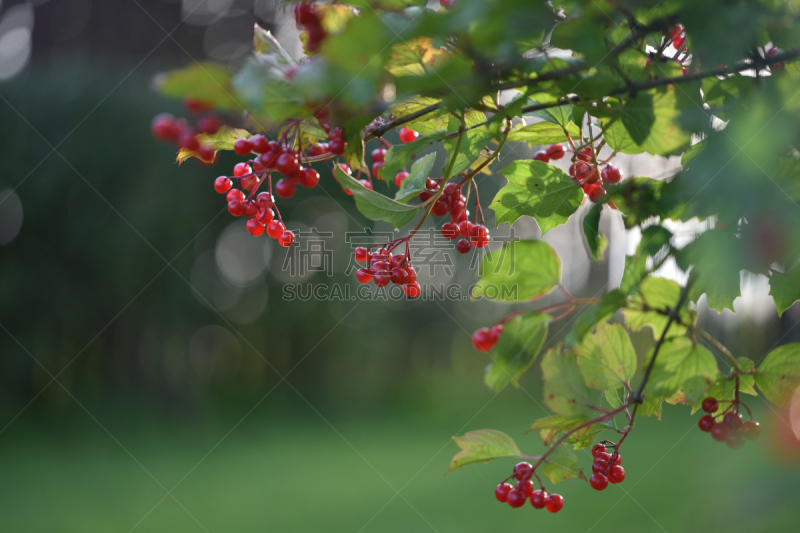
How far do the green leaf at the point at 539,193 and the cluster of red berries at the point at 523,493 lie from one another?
30cm

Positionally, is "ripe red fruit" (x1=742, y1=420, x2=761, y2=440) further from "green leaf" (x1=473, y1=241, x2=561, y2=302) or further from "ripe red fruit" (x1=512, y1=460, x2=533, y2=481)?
"green leaf" (x1=473, y1=241, x2=561, y2=302)

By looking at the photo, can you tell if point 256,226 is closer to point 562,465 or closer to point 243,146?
point 243,146

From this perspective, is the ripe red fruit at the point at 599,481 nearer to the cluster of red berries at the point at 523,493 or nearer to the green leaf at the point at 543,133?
the cluster of red berries at the point at 523,493

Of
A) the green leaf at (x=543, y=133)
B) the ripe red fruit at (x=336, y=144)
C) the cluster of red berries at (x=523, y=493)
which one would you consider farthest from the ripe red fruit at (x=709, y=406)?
the ripe red fruit at (x=336, y=144)

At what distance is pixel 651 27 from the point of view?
477 mm

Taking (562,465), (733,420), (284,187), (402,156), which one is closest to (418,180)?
(402,156)

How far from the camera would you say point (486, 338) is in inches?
24.5

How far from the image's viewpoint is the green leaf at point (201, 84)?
344 mm

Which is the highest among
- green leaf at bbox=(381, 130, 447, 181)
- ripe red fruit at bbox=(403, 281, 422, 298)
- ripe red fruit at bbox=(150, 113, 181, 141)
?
ripe red fruit at bbox=(150, 113, 181, 141)

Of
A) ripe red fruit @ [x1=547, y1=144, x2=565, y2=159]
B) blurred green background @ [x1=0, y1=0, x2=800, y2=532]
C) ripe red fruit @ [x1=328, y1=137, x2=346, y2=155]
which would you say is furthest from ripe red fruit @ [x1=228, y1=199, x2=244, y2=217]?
blurred green background @ [x1=0, y1=0, x2=800, y2=532]

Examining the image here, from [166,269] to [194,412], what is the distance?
1.48m

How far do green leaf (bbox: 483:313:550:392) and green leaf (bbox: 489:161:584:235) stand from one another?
0.22m

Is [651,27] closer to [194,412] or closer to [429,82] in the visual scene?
[429,82]

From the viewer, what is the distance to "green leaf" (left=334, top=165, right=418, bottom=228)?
562 mm
